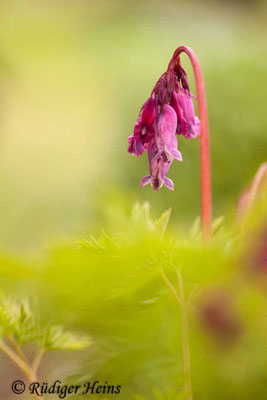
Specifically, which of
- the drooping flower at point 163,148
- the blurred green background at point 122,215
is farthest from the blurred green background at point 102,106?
the drooping flower at point 163,148

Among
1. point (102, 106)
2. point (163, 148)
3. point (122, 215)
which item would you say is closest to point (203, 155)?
point (163, 148)

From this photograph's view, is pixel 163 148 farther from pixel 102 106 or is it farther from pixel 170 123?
pixel 102 106

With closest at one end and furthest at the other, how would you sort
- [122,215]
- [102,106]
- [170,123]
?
[170,123], [122,215], [102,106]

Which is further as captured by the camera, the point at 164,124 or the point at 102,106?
the point at 102,106

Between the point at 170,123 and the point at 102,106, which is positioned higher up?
the point at 102,106

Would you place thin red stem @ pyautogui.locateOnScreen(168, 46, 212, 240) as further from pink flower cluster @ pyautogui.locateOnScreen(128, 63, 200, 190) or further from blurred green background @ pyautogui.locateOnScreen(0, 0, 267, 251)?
blurred green background @ pyautogui.locateOnScreen(0, 0, 267, 251)

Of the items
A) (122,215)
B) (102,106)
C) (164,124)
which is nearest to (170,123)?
(164,124)

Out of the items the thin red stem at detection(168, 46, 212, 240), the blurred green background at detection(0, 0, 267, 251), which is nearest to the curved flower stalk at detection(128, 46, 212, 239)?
the thin red stem at detection(168, 46, 212, 240)

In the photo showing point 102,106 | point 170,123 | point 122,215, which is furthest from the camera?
point 102,106
